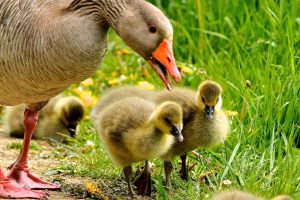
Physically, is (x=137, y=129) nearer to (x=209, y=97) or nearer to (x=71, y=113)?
(x=209, y=97)

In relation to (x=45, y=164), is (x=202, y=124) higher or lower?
higher

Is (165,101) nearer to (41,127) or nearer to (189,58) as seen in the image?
(41,127)

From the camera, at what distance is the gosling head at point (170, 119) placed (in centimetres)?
610

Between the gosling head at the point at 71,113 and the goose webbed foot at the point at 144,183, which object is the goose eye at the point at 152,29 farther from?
the gosling head at the point at 71,113

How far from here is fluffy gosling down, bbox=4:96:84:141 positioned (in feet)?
27.8

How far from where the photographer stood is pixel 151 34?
19.0 ft

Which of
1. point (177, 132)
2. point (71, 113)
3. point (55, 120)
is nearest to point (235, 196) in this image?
point (177, 132)

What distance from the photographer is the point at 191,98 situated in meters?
6.73

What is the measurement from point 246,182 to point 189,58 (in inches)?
151

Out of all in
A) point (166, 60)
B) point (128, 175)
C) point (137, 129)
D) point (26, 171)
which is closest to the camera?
point (166, 60)

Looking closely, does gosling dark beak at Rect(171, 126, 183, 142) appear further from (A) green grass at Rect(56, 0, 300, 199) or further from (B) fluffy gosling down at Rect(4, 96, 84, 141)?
(B) fluffy gosling down at Rect(4, 96, 84, 141)

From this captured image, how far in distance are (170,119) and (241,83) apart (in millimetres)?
1653

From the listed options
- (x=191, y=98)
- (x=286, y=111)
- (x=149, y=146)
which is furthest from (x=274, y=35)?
(x=149, y=146)

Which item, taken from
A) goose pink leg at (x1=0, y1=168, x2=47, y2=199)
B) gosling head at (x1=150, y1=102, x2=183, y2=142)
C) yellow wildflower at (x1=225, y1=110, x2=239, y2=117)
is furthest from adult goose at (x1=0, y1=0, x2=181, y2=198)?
yellow wildflower at (x1=225, y1=110, x2=239, y2=117)
